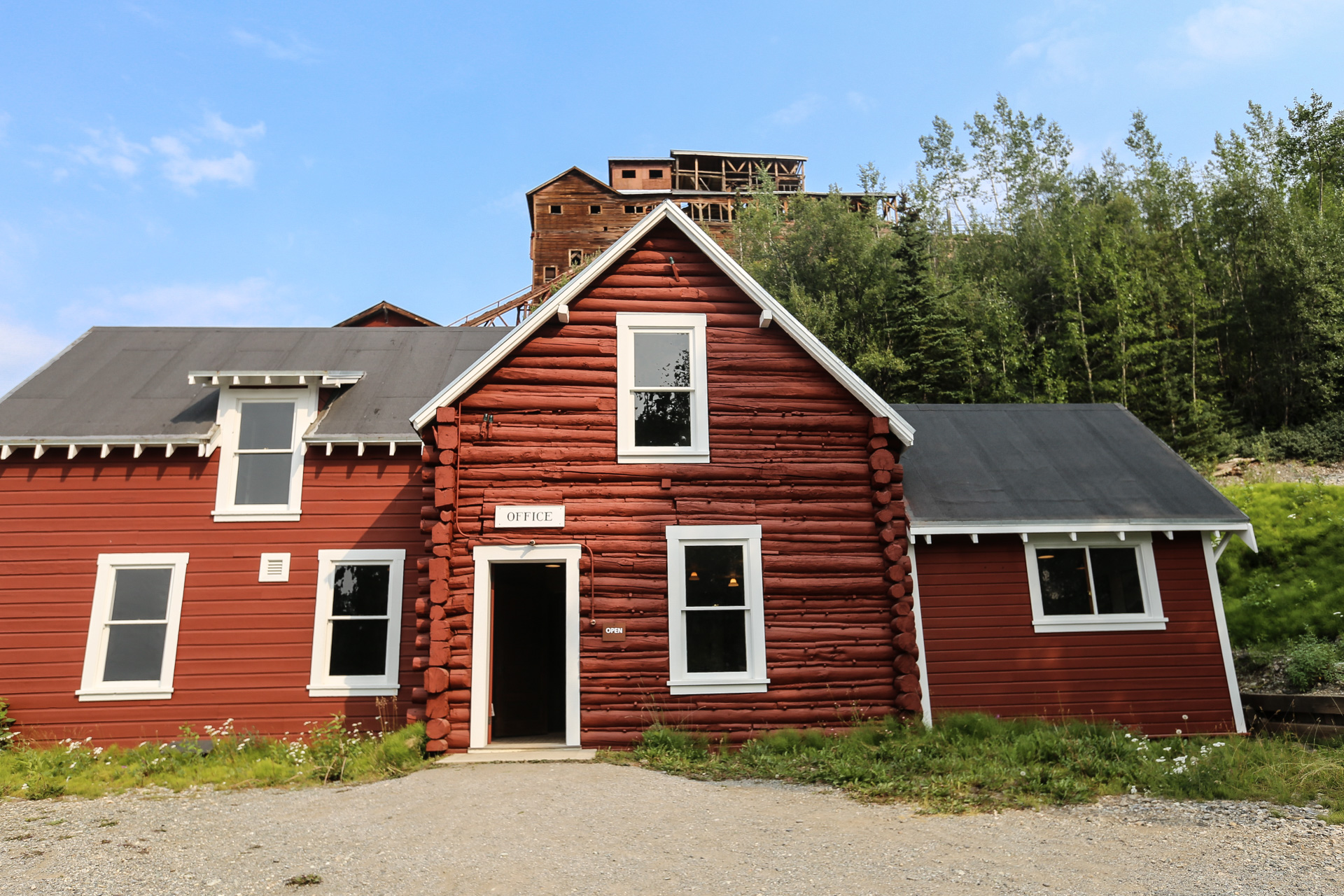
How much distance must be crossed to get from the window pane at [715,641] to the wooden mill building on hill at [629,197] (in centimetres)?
4162

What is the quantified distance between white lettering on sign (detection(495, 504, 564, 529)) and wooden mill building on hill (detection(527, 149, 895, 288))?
4081 cm

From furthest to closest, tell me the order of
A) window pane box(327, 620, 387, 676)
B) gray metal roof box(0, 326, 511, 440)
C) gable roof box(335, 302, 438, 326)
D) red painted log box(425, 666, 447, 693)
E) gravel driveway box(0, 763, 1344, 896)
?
gable roof box(335, 302, 438, 326), gray metal roof box(0, 326, 511, 440), window pane box(327, 620, 387, 676), red painted log box(425, 666, 447, 693), gravel driveway box(0, 763, 1344, 896)

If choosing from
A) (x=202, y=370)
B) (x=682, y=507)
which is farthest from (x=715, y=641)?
(x=202, y=370)

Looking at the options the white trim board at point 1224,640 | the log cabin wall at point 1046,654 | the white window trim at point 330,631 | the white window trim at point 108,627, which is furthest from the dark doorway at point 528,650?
the white trim board at point 1224,640

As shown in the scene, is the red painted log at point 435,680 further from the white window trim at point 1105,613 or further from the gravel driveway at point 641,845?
the white window trim at point 1105,613

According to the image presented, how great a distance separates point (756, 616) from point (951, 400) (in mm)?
23062

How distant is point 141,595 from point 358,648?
3.43m

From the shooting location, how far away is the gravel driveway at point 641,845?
609 centimetres

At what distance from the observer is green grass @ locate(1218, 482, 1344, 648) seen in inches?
654

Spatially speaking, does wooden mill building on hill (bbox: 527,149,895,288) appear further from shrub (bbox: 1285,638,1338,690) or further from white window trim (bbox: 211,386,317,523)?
shrub (bbox: 1285,638,1338,690)

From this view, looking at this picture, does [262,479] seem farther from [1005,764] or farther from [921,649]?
[1005,764]

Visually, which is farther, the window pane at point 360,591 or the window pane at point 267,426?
the window pane at point 267,426

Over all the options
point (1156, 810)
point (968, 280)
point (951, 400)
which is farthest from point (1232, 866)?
point (968, 280)

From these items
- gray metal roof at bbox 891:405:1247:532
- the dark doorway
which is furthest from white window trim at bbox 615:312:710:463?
gray metal roof at bbox 891:405:1247:532
